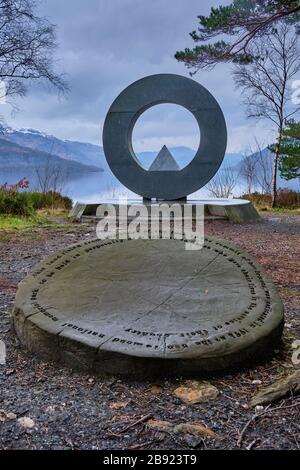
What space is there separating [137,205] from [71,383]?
6.40m

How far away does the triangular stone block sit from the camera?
939 centimetres

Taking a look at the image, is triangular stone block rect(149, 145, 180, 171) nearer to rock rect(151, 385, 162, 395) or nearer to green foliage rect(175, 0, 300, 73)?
green foliage rect(175, 0, 300, 73)

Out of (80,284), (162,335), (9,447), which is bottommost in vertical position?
(9,447)

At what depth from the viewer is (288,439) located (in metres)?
2.03

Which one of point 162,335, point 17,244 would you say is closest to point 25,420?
point 162,335

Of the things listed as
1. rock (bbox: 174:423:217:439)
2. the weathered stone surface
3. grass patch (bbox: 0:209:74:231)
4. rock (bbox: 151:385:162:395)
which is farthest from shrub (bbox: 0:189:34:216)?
rock (bbox: 174:423:217:439)

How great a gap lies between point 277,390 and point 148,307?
92 centimetres

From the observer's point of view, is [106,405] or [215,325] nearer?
[106,405]

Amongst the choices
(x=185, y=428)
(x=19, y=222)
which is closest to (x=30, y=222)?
(x=19, y=222)

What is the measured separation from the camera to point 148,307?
116 inches

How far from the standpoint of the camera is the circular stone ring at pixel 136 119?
9.06 m

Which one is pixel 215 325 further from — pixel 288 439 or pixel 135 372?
pixel 288 439

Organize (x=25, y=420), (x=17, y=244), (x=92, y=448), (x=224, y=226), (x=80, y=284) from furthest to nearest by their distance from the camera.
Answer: (x=224, y=226) → (x=17, y=244) → (x=80, y=284) → (x=25, y=420) → (x=92, y=448)

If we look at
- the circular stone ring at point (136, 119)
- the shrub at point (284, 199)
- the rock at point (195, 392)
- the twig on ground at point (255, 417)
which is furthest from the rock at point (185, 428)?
the shrub at point (284, 199)
